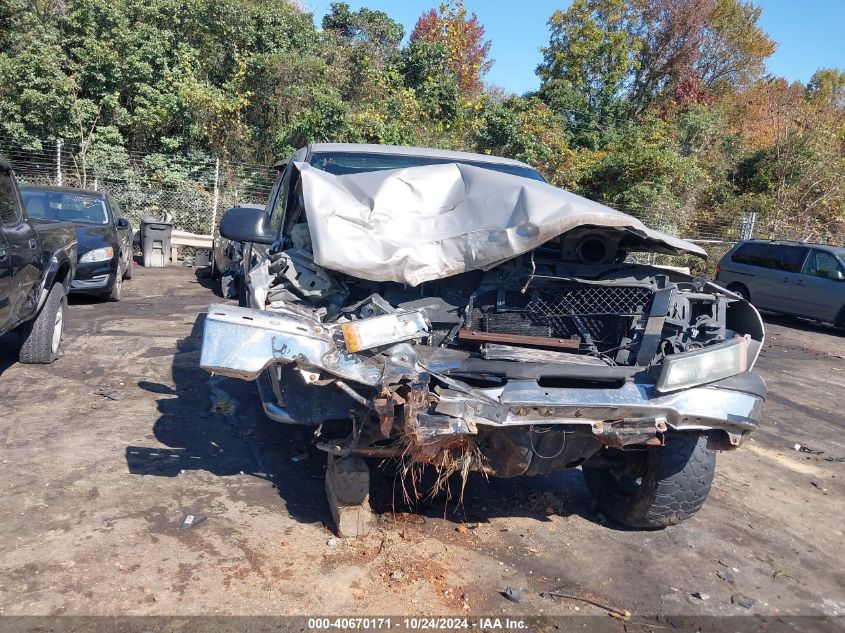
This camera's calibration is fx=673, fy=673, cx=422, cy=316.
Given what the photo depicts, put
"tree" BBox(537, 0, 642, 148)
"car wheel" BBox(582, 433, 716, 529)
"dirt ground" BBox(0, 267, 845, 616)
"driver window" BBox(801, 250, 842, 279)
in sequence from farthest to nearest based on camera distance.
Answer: "tree" BBox(537, 0, 642, 148) → "driver window" BBox(801, 250, 842, 279) → "car wheel" BBox(582, 433, 716, 529) → "dirt ground" BBox(0, 267, 845, 616)

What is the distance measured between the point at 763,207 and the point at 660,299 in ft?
60.6

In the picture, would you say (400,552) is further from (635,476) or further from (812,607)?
(812,607)

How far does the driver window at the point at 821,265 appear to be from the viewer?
12.2 m

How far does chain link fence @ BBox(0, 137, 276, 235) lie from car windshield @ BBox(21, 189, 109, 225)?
5.12 meters

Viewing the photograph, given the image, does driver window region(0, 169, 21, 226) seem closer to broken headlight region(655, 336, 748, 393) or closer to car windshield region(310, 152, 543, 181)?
car windshield region(310, 152, 543, 181)

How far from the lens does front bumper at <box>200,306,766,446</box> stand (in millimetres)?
2867

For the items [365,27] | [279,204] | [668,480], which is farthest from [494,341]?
[365,27]

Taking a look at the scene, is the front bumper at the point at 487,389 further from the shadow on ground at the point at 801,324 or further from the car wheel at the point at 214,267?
the shadow on ground at the point at 801,324

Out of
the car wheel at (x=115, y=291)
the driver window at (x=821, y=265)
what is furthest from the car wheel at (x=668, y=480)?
the driver window at (x=821, y=265)

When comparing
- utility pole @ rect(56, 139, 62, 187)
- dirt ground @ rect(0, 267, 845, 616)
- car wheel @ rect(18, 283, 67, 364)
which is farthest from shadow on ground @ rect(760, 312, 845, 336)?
utility pole @ rect(56, 139, 62, 187)

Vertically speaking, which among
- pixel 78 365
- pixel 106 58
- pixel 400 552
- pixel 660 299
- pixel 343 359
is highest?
pixel 106 58

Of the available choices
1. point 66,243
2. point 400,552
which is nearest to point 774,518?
point 400,552

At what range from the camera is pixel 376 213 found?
362 centimetres

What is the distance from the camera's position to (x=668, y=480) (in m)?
3.57
